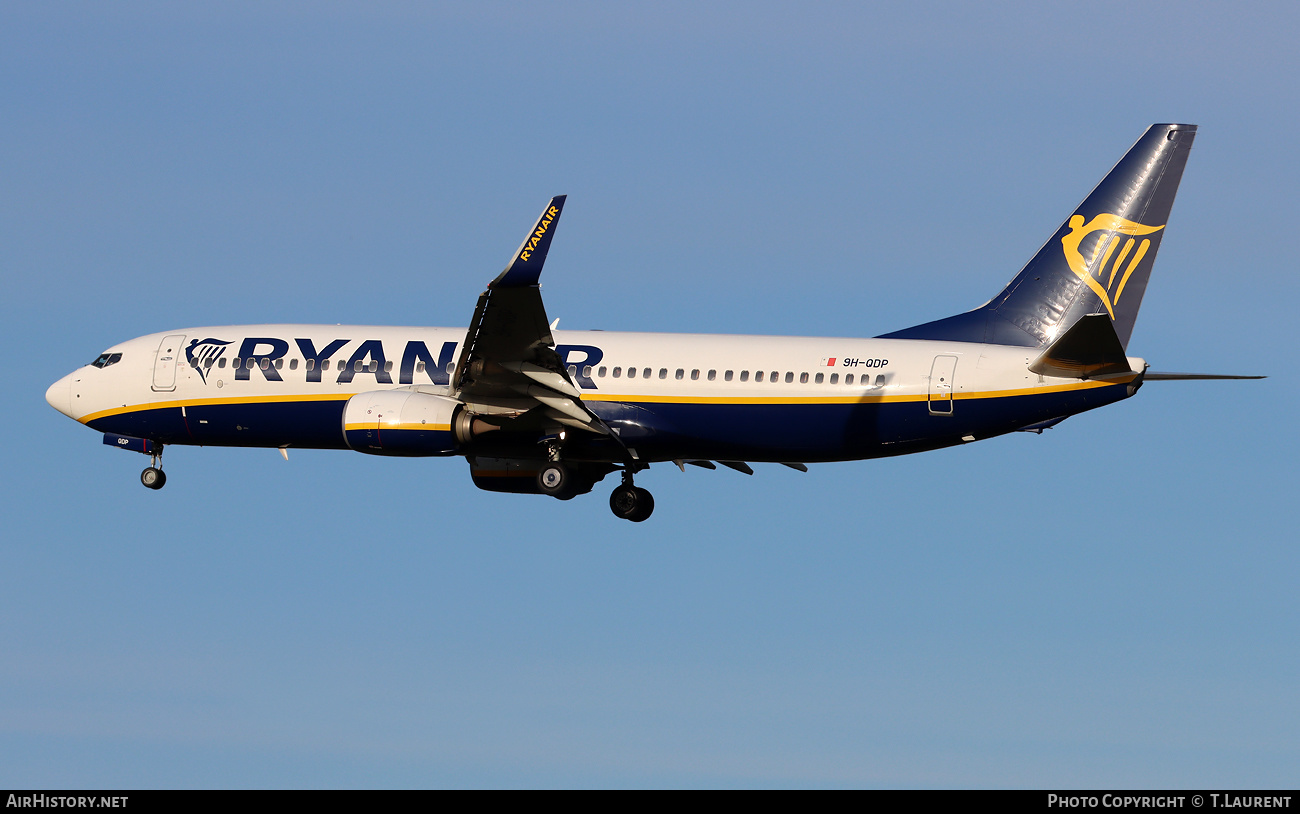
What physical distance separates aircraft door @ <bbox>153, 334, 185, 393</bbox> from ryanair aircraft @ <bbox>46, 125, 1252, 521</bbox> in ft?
0.32

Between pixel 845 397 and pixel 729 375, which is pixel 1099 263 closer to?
pixel 845 397

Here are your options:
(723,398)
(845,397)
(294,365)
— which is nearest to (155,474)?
(294,365)

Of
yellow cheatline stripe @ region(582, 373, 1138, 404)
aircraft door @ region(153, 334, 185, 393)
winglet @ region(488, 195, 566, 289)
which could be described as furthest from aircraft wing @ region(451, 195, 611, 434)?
aircraft door @ region(153, 334, 185, 393)

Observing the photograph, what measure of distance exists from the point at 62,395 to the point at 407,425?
530 inches

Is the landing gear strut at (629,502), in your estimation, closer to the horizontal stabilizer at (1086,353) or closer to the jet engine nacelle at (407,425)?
the jet engine nacelle at (407,425)

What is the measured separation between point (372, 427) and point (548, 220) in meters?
7.78

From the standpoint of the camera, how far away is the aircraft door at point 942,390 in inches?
1515

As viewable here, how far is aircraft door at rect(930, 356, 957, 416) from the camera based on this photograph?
126ft

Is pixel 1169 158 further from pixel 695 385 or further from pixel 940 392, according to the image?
pixel 695 385

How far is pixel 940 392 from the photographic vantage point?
38.5 m

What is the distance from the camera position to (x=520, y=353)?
3781 centimetres

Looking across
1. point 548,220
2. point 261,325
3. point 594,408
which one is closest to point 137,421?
point 261,325

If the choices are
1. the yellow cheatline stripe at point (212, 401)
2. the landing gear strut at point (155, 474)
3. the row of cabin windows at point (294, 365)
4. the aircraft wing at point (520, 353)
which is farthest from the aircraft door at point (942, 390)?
the landing gear strut at point (155, 474)

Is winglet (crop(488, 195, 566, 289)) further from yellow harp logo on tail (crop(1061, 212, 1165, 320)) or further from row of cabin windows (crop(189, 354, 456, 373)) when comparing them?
yellow harp logo on tail (crop(1061, 212, 1165, 320))
